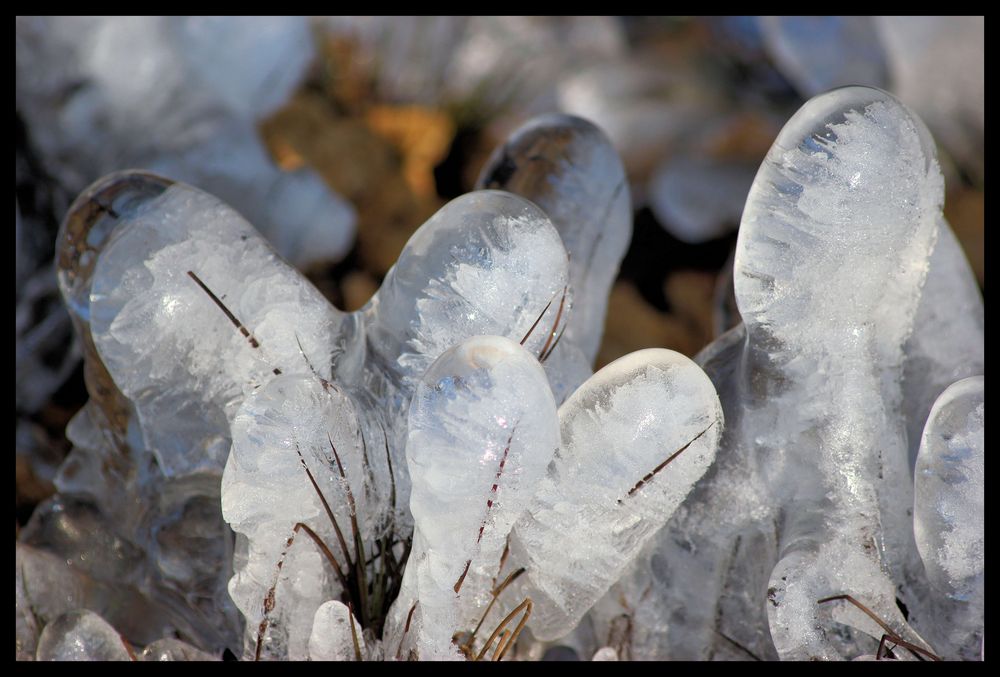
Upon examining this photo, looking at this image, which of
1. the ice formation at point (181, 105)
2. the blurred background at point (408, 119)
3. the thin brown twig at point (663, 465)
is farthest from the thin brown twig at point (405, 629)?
the ice formation at point (181, 105)

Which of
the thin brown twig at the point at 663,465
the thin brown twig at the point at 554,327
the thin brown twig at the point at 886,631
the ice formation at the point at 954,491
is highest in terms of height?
the thin brown twig at the point at 554,327

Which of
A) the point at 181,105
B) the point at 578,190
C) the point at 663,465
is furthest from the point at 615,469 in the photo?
the point at 181,105

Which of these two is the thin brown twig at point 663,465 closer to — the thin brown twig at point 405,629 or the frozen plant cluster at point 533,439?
the frozen plant cluster at point 533,439

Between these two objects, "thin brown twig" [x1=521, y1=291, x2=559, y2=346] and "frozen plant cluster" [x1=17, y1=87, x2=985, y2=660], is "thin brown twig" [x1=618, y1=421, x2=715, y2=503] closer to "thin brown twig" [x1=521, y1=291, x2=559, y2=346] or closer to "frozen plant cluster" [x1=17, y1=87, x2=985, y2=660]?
"frozen plant cluster" [x1=17, y1=87, x2=985, y2=660]

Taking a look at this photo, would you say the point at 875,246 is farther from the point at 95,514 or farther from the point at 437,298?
the point at 95,514

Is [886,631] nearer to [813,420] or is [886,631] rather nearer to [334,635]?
[813,420]

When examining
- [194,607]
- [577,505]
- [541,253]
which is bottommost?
[194,607]
